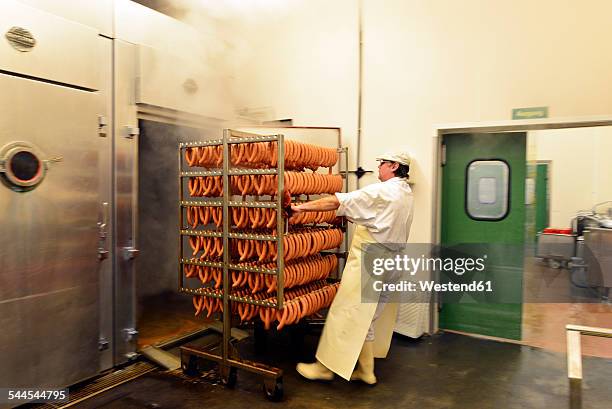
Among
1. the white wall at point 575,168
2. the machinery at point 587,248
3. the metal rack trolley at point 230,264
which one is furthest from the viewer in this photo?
the white wall at point 575,168

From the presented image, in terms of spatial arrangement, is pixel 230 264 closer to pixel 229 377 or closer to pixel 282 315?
pixel 282 315

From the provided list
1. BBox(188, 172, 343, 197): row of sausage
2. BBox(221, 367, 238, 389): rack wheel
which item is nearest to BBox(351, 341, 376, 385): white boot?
BBox(221, 367, 238, 389): rack wheel

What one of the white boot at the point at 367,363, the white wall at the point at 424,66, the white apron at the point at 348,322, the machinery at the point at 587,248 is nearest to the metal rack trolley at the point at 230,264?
the white apron at the point at 348,322

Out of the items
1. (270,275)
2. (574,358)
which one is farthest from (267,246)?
(574,358)

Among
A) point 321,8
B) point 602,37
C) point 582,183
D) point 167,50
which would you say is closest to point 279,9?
point 321,8

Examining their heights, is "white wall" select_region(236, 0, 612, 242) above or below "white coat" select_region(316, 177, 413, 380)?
above

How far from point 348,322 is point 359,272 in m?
0.36

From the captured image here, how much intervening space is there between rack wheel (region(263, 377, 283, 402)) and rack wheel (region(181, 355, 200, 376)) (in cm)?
70

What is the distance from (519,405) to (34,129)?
11.7 feet

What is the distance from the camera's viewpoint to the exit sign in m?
3.63

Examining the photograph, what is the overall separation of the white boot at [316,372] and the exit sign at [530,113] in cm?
264

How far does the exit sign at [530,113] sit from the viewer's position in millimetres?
3629

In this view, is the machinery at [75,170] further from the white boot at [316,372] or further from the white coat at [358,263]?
the white coat at [358,263]

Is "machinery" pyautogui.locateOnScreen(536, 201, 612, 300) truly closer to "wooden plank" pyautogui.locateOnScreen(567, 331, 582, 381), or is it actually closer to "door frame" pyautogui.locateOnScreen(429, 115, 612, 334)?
"door frame" pyautogui.locateOnScreen(429, 115, 612, 334)
